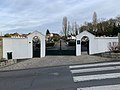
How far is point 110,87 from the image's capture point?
350 inches

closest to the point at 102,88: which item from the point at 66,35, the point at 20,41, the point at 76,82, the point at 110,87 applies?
the point at 110,87

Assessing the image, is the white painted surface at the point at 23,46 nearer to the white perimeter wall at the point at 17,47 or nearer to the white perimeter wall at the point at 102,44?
the white perimeter wall at the point at 17,47

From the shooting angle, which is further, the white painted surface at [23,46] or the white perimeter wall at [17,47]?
the white painted surface at [23,46]

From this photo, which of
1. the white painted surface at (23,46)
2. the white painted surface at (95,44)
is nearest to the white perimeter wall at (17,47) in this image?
the white painted surface at (23,46)

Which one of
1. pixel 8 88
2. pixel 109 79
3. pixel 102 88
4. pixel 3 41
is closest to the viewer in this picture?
pixel 102 88

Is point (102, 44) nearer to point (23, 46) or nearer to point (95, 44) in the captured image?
point (95, 44)

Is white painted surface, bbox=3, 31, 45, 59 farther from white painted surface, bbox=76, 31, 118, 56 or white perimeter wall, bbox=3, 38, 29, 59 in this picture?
white painted surface, bbox=76, 31, 118, 56

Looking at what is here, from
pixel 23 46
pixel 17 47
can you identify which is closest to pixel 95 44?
pixel 23 46

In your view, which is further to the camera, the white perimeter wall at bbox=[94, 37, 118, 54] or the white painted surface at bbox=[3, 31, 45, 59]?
the white perimeter wall at bbox=[94, 37, 118, 54]

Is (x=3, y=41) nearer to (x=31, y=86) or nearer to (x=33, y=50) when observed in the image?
(x=33, y=50)

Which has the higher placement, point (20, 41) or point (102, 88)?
point (20, 41)

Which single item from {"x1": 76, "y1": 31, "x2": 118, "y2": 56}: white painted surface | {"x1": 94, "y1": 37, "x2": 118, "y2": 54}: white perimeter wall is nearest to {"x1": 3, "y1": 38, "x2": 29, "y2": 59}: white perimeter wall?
{"x1": 76, "y1": 31, "x2": 118, "y2": 56}: white painted surface

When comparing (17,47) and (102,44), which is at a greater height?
(102,44)

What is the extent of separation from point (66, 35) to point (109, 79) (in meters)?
95.2
